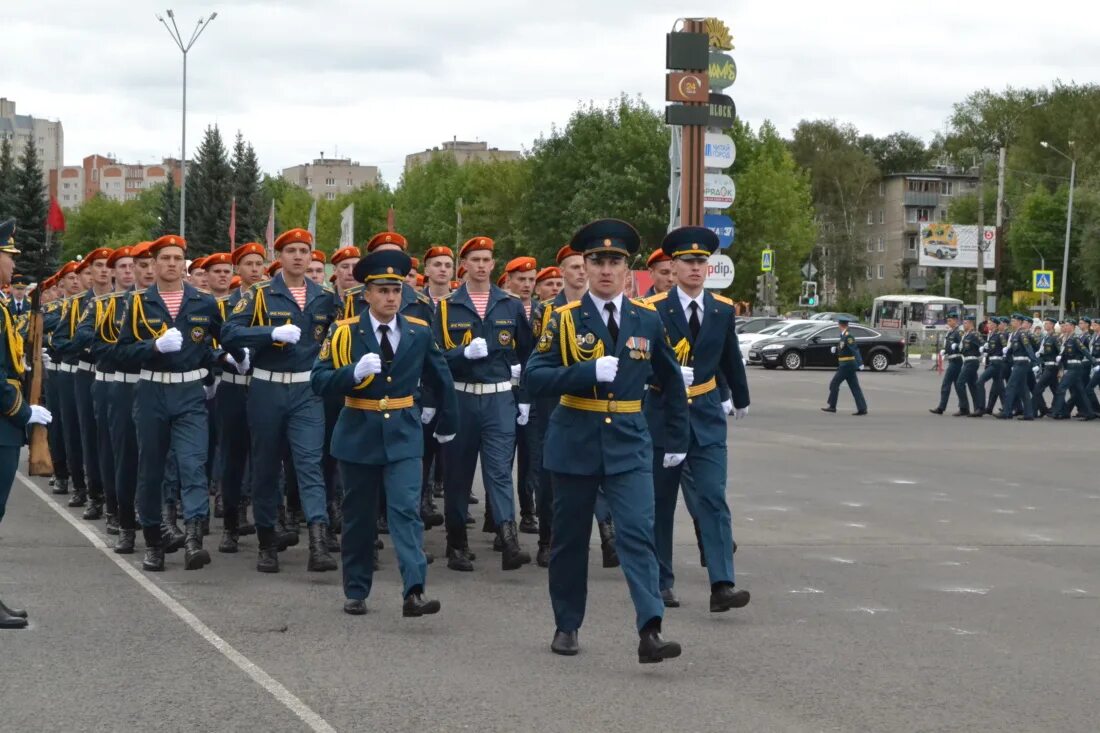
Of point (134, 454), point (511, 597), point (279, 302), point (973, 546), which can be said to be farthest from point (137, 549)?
point (973, 546)

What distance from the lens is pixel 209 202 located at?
8738 cm

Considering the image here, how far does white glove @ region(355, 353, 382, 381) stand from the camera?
8.27m

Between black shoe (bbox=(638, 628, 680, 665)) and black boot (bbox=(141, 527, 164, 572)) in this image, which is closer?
black shoe (bbox=(638, 628, 680, 665))

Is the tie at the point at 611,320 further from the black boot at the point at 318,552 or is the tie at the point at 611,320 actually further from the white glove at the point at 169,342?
the white glove at the point at 169,342

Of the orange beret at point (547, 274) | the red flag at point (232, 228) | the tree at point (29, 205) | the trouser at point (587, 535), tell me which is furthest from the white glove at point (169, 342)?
the tree at point (29, 205)

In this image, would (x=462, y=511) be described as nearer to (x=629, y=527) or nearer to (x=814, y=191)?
(x=629, y=527)

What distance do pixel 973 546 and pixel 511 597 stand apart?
4.04 m

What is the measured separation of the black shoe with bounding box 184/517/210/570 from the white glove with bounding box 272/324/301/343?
1275mm

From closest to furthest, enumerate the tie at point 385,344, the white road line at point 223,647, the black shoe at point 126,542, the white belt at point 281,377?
the white road line at point 223,647 → the tie at point 385,344 → the white belt at point 281,377 → the black shoe at point 126,542

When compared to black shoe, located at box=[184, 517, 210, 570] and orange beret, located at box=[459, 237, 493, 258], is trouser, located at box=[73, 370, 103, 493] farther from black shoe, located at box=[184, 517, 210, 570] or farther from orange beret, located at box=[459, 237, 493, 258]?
orange beret, located at box=[459, 237, 493, 258]

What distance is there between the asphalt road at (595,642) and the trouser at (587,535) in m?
0.28

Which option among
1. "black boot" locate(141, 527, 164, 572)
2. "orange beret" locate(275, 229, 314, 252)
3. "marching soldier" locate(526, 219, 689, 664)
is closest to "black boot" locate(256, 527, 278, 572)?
"black boot" locate(141, 527, 164, 572)

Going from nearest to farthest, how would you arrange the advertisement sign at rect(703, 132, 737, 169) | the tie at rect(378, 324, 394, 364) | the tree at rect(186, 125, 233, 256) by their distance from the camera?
the tie at rect(378, 324, 394, 364)
the advertisement sign at rect(703, 132, 737, 169)
the tree at rect(186, 125, 233, 256)

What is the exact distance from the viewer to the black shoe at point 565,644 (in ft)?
24.6
